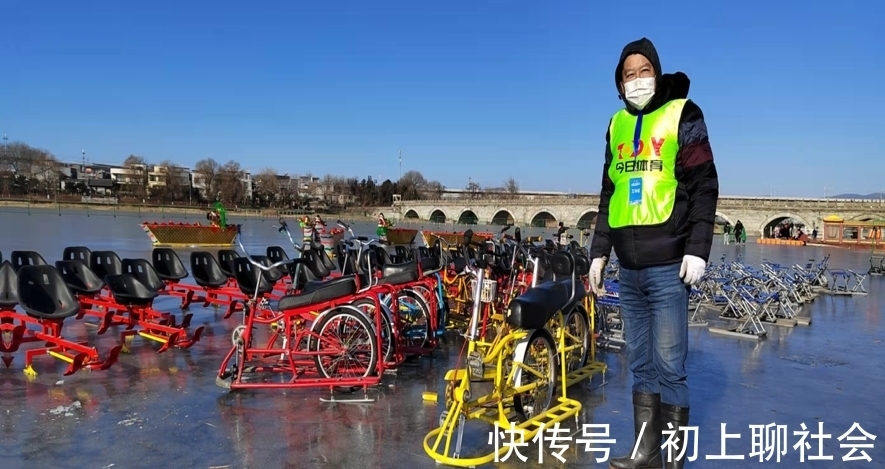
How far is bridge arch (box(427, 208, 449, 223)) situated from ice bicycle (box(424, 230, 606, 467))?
260 ft

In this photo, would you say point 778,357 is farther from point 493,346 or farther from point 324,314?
point 324,314

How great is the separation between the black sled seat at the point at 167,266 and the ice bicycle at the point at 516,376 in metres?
5.87

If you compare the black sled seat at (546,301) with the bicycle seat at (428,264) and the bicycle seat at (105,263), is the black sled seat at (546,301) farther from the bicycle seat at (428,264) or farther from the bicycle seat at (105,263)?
the bicycle seat at (105,263)

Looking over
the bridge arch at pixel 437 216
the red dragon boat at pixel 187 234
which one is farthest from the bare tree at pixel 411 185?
the red dragon boat at pixel 187 234

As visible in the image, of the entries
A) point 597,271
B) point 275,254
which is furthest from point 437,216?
point 597,271

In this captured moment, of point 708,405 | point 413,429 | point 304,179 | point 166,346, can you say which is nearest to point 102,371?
point 166,346

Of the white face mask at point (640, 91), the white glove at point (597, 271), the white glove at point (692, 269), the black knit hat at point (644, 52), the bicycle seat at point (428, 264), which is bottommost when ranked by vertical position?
the bicycle seat at point (428, 264)

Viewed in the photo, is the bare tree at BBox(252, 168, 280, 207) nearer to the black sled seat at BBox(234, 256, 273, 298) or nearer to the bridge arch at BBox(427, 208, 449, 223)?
the bridge arch at BBox(427, 208, 449, 223)

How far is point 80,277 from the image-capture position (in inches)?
286

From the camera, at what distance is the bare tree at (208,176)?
95000mm

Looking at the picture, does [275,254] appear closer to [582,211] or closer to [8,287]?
[8,287]

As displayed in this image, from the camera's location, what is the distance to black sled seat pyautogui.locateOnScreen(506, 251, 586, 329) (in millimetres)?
3791

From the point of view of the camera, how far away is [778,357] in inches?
267

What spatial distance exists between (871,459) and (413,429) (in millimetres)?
2986
